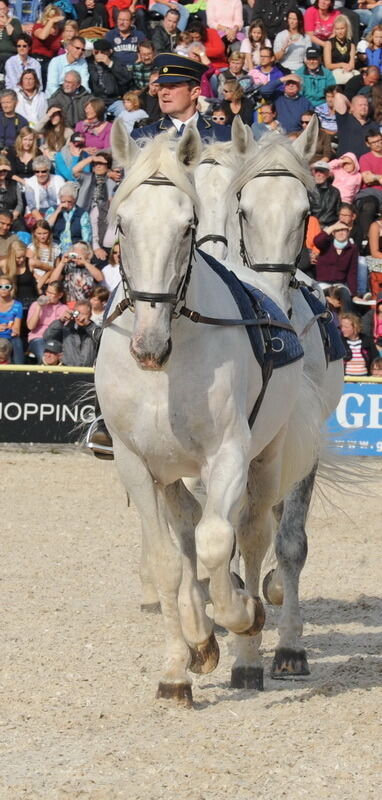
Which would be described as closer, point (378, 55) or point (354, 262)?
point (354, 262)

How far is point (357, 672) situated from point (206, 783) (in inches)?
82.1

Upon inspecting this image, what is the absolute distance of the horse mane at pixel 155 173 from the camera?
4.98 m

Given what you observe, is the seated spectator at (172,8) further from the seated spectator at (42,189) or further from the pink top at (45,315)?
the pink top at (45,315)

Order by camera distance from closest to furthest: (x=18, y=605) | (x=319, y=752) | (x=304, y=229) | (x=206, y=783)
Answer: (x=206, y=783)
(x=319, y=752)
(x=304, y=229)
(x=18, y=605)

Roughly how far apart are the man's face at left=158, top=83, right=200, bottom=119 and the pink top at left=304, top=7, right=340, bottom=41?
457 inches

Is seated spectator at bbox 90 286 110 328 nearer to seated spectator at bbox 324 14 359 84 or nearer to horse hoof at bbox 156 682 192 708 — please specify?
seated spectator at bbox 324 14 359 84

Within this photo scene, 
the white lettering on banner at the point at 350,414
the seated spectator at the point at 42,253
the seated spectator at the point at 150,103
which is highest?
the seated spectator at the point at 150,103

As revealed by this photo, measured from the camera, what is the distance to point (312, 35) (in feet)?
61.0

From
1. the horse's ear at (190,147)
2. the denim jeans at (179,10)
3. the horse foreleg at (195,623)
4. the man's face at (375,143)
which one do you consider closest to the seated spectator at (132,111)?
the man's face at (375,143)

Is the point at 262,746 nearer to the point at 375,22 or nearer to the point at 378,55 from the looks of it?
the point at 378,55

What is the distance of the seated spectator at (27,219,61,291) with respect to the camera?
48.6 ft

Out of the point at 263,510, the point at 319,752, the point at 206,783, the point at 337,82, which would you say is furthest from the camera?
the point at 337,82

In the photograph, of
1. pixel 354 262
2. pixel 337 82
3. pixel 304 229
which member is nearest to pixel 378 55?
pixel 337 82

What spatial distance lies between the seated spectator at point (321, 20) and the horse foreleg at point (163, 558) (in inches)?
561
